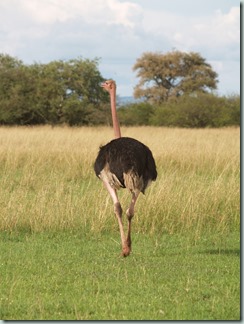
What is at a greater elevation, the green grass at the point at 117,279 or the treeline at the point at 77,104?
the treeline at the point at 77,104

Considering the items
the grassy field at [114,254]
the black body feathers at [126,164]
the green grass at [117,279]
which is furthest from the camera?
the black body feathers at [126,164]

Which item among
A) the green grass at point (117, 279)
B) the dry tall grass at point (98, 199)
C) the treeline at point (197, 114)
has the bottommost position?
the green grass at point (117, 279)

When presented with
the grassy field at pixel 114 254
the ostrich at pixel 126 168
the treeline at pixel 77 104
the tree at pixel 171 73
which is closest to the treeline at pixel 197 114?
the treeline at pixel 77 104

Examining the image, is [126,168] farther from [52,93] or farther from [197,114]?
[52,93]

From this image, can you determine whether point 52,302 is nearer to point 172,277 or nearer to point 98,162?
point 172,277

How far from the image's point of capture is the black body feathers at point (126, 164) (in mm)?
6824

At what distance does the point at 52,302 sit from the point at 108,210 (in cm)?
363

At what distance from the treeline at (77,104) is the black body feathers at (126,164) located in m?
27.1

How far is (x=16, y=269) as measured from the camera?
6.57 metres

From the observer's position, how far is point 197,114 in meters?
34.9

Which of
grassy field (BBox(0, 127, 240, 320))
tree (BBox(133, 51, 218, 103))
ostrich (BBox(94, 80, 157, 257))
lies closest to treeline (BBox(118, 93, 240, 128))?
tree (BBox(133, 51, 218, 103))

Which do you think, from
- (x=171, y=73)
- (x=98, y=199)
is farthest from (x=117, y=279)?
(x=171, y=73)

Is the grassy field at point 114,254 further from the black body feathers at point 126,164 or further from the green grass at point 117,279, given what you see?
the black body feathers at point 126,164

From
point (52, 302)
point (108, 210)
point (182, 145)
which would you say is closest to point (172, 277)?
point (52, 302)
